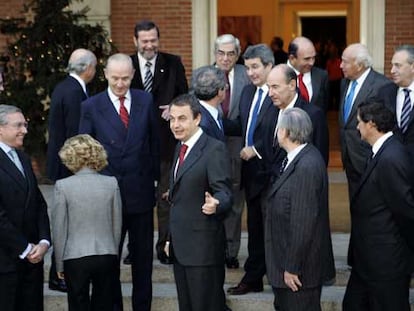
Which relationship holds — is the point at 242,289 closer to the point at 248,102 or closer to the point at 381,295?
the point at 248,102

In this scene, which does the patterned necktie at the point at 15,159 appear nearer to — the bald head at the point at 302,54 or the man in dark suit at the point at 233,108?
the man in dark suit at the point at 233,108

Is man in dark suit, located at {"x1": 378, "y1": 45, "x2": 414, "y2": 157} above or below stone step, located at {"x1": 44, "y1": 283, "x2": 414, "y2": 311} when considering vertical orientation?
above

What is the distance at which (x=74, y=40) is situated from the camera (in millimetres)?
12141

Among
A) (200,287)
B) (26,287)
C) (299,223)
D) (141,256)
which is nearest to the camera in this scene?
(299,223)

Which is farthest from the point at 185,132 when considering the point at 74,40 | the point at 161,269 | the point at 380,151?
the point at 74,40

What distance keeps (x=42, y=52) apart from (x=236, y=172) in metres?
4.88

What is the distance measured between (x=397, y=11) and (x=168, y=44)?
304cm

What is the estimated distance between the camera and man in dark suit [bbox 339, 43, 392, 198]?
7.55 metres

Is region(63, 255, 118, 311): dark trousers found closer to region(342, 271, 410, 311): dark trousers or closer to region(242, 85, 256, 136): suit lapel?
region(242, 85, 256, 136): suit lapel

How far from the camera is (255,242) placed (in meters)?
7.72

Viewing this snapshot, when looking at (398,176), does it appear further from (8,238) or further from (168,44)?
(168,44)

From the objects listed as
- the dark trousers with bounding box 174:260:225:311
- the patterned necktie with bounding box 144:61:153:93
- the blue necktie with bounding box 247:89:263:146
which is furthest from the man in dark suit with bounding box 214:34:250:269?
the dark trousers with bounding box 174:260:225:311

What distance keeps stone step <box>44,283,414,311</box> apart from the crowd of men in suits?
0.40ft

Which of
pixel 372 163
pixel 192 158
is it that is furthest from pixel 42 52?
pixel 372 163
